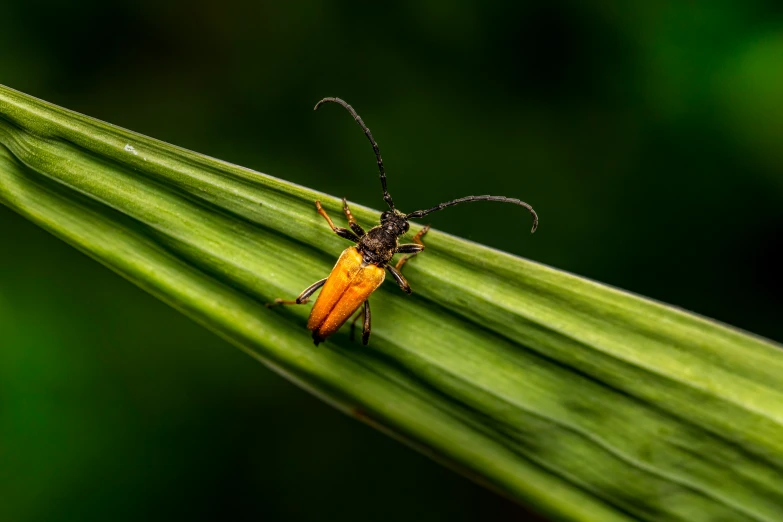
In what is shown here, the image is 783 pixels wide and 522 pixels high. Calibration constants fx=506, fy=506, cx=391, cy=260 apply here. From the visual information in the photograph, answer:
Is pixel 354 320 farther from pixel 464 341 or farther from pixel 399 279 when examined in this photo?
pixel 464 341

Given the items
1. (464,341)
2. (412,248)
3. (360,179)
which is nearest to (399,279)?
(412,248)

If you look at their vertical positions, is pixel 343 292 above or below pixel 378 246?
below

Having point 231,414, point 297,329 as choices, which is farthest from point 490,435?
point 231,414

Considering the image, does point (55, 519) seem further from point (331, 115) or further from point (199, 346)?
point (331, 115)

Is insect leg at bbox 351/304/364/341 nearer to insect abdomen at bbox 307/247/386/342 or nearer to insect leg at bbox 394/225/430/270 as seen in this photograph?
insect abdomen at bbox 307/247/386/342

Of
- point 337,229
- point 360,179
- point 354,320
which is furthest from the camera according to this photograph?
point 360,179

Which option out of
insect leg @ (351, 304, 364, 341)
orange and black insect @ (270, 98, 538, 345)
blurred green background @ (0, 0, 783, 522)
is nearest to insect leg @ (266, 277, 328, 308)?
orange and black insect @ (270, 98, 538, 345)

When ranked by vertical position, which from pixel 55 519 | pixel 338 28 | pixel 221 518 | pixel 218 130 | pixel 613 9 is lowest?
pixel 55 519
